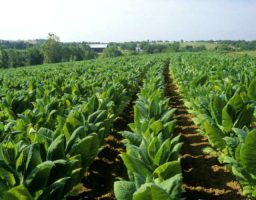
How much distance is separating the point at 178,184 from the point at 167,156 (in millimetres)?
1427

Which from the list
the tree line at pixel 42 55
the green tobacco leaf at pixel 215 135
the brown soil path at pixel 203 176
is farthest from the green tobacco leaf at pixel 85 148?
the tree line at pixel 42 55

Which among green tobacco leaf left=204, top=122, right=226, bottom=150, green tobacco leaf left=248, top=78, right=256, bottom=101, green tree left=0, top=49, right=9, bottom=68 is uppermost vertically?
green tobacco leaf left=248, top=78, right=256, bottom=101

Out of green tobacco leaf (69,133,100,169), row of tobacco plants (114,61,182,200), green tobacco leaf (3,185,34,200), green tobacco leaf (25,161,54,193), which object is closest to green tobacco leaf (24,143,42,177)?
green tobacco leaf (25,161,54,193)

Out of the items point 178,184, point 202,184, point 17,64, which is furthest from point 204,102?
point 17,64

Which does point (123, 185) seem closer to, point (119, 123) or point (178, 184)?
point (178, 184)

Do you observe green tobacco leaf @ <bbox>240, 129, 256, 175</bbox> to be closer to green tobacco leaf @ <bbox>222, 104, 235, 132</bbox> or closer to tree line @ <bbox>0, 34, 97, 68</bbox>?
green tobacco leaf @ <bbox>222, 104, 235, 132</bbox>

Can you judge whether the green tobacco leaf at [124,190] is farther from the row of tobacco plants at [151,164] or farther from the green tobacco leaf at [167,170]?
the green tobacco leaf at [167,170]

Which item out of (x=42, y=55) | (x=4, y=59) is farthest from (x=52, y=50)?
(x=4, y=59)

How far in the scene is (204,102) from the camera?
6992mm

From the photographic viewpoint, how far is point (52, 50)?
86375 mm

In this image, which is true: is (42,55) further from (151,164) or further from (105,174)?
(151,164)

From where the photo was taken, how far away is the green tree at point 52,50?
280ft

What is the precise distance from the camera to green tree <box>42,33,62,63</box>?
3356 inches

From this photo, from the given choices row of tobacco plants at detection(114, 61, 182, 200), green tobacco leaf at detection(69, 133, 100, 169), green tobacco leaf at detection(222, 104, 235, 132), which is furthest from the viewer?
green tobacco leaf at detection(222, 104, 235, 132)
